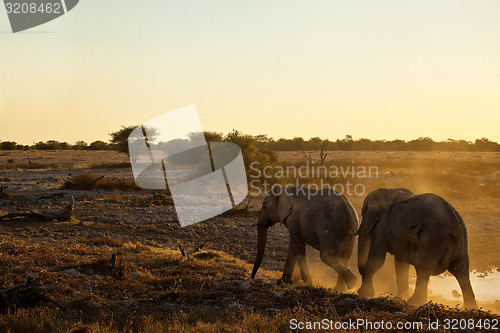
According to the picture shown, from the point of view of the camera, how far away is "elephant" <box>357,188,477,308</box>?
304 inches

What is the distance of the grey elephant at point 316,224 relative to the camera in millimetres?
9211

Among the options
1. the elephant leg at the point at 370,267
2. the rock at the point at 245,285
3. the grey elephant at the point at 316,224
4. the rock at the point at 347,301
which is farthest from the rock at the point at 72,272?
the elephant leg at the point at 370,267

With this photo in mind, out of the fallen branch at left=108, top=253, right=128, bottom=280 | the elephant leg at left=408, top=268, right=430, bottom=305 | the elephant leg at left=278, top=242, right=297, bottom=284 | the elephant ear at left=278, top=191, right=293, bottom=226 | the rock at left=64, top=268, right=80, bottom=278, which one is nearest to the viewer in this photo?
the elephant leg at left=408, top=268, right=430, bottom=305

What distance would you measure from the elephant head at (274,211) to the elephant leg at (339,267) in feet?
5.14

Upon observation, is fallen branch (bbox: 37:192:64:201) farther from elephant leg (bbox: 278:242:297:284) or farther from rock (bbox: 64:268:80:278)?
elephant leg (bbox: 278:242:297:284)

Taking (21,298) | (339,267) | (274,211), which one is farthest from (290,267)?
(21,298)

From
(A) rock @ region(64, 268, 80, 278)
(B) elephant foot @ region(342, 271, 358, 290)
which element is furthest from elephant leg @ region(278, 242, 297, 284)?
(A) rock @ region(64, 268, 80, 278)

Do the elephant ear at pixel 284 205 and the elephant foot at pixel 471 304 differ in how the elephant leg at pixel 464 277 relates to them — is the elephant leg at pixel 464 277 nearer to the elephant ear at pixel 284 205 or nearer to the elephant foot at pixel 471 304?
the elephant foot at pixel 471 304

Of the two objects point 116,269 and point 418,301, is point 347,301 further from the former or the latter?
point 116,269

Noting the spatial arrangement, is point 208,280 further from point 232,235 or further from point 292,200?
point 232,235

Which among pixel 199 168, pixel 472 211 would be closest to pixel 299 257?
pixel 472 211

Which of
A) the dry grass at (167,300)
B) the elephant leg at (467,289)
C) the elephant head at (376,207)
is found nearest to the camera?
the dry grass at (167,300)

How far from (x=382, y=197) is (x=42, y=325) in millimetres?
6579

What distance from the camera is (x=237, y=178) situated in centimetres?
3244
